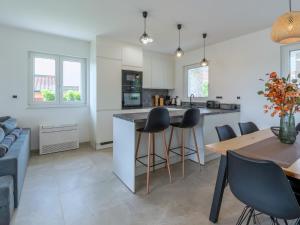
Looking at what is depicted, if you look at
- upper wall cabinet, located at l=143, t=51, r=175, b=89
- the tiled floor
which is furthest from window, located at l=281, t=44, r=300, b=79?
upper wall cabinet, located at l=143, t=51, r=175, b=89

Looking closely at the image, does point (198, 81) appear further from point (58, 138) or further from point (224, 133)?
point (58, 138)

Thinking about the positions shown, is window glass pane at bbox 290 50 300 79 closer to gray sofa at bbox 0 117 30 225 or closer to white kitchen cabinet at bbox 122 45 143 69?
white kitchen cabinet at bbox 122 45 143 69

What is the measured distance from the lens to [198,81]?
4824 mm

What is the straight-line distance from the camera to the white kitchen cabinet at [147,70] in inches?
193

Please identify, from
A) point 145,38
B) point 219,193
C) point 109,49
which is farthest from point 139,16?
point 219,193

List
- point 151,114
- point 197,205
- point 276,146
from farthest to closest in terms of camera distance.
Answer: point 151,114, point 197,205, point 276,146

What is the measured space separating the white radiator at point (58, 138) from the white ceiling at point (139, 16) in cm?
195

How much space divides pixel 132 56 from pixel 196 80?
71.7 inches

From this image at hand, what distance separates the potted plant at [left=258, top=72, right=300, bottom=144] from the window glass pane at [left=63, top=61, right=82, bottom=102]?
12.8 feet

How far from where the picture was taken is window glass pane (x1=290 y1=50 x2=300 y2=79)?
10.1 feet

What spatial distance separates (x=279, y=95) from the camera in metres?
1.69

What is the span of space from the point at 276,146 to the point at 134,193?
1.62m

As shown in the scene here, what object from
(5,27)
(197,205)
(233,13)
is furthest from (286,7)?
(5,27)

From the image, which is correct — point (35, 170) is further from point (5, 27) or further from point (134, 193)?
point (5, 27)
